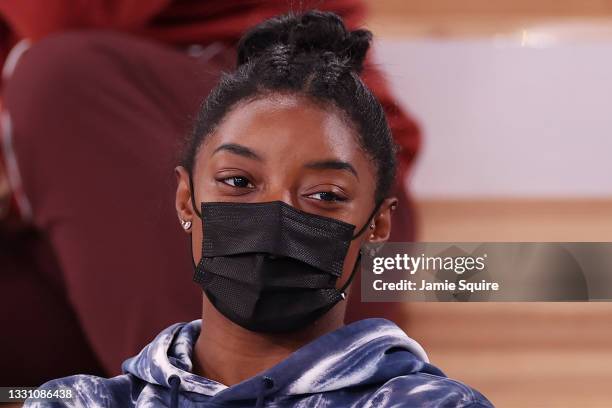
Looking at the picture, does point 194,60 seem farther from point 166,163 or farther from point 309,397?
point 309,397

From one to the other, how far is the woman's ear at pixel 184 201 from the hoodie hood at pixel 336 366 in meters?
0.09

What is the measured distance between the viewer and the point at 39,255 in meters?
1.06

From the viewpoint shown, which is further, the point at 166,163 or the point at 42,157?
the point at 42,157

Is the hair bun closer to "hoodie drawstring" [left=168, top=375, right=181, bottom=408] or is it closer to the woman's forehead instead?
the woman's forehead

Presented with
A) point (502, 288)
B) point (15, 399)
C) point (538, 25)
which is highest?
point (538, 25)

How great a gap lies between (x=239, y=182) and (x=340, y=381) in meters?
0.13

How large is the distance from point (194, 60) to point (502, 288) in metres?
A: 0.34

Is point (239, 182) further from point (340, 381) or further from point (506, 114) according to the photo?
point (506, 114)

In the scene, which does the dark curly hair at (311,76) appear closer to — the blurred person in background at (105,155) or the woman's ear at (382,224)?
the woman's ear at (382,224)

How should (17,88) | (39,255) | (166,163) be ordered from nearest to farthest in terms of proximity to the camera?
(166,163)
(17,88)
(39,255)

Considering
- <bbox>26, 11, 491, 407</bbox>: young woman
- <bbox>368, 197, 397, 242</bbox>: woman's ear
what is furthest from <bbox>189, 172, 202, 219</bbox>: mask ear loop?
<bbox>368, 197, 397, 242</bbox>: woman's ear

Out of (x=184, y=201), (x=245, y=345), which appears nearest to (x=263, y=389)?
(x=245, y=345)

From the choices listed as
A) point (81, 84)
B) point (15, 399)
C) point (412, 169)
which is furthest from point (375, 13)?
point (15, 399)

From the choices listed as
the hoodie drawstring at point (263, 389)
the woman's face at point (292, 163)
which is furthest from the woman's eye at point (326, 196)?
the hoodie drawstring at point (263, 389)
